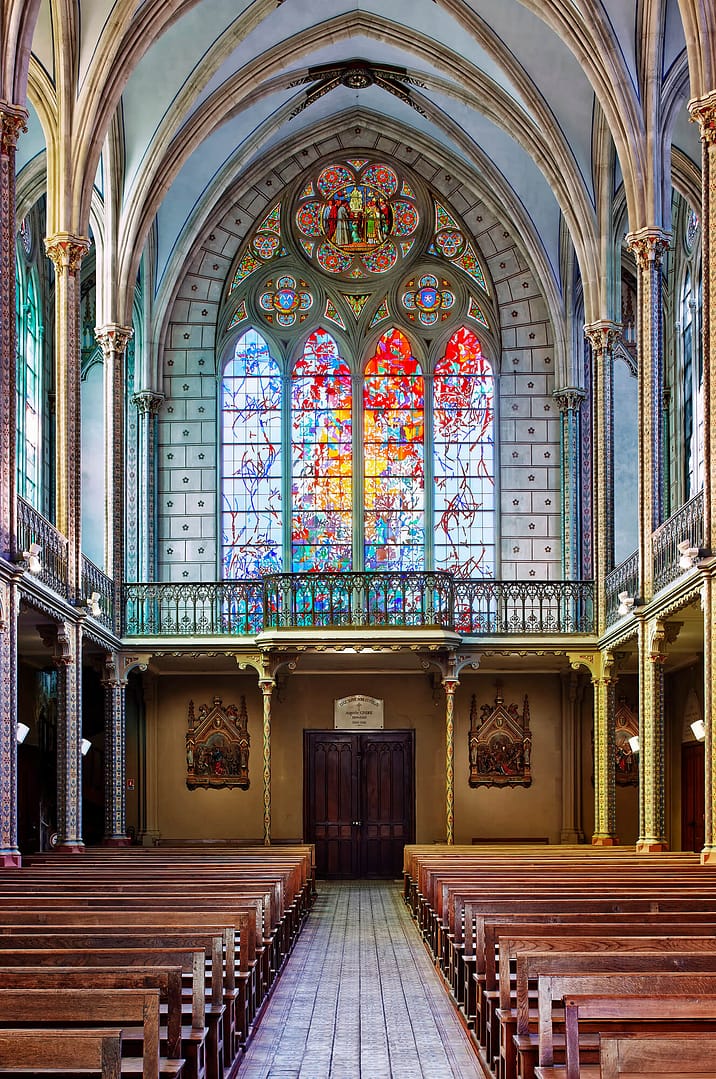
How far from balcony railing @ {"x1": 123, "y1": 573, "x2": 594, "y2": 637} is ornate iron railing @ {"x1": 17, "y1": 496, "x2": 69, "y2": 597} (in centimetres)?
564

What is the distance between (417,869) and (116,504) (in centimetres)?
958

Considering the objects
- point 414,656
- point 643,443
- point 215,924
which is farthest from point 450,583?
point 215,924

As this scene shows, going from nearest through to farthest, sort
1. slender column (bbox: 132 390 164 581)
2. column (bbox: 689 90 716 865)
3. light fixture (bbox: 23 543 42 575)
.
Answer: column (bbox: 689 90 716 865)
light fixture (bbox: 23 543 42 575)
slender column (bbox: 132 390 164 581)

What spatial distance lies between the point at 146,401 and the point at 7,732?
14.5 m

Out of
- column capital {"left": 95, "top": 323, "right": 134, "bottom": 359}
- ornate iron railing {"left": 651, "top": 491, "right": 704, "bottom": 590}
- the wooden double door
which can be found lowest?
the wooden double door

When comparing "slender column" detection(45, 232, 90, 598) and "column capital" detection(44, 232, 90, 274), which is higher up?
"column capital" detection(44, 232, 90, 274)

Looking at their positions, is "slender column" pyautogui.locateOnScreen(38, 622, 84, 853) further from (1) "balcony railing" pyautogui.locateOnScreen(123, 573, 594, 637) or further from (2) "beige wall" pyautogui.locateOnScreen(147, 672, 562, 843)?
(2) "beige wall" pyautogui.locateOnScreen(147, 672, 562, 843)

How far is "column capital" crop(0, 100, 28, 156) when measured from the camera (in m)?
17.1

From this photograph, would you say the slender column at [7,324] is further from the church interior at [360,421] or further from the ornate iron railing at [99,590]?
the ornate iron railing at [99,590]

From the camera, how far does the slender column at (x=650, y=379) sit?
2203 centimetres

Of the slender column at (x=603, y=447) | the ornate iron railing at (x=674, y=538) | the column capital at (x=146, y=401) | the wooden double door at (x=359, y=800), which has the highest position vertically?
the column capital at (x=146, y=401)

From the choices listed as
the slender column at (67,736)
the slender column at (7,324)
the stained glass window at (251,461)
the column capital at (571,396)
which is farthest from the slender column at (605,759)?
the slender column at (7,324)

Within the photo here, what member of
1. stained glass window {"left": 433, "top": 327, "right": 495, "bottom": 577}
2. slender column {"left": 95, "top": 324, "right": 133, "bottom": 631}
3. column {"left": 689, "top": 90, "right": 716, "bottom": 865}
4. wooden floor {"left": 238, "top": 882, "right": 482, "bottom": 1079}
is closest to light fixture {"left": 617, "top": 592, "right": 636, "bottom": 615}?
column {"left": 689, "top": 90, "right": 716, "bottom": 865}

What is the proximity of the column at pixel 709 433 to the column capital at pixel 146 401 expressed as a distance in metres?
14.8
